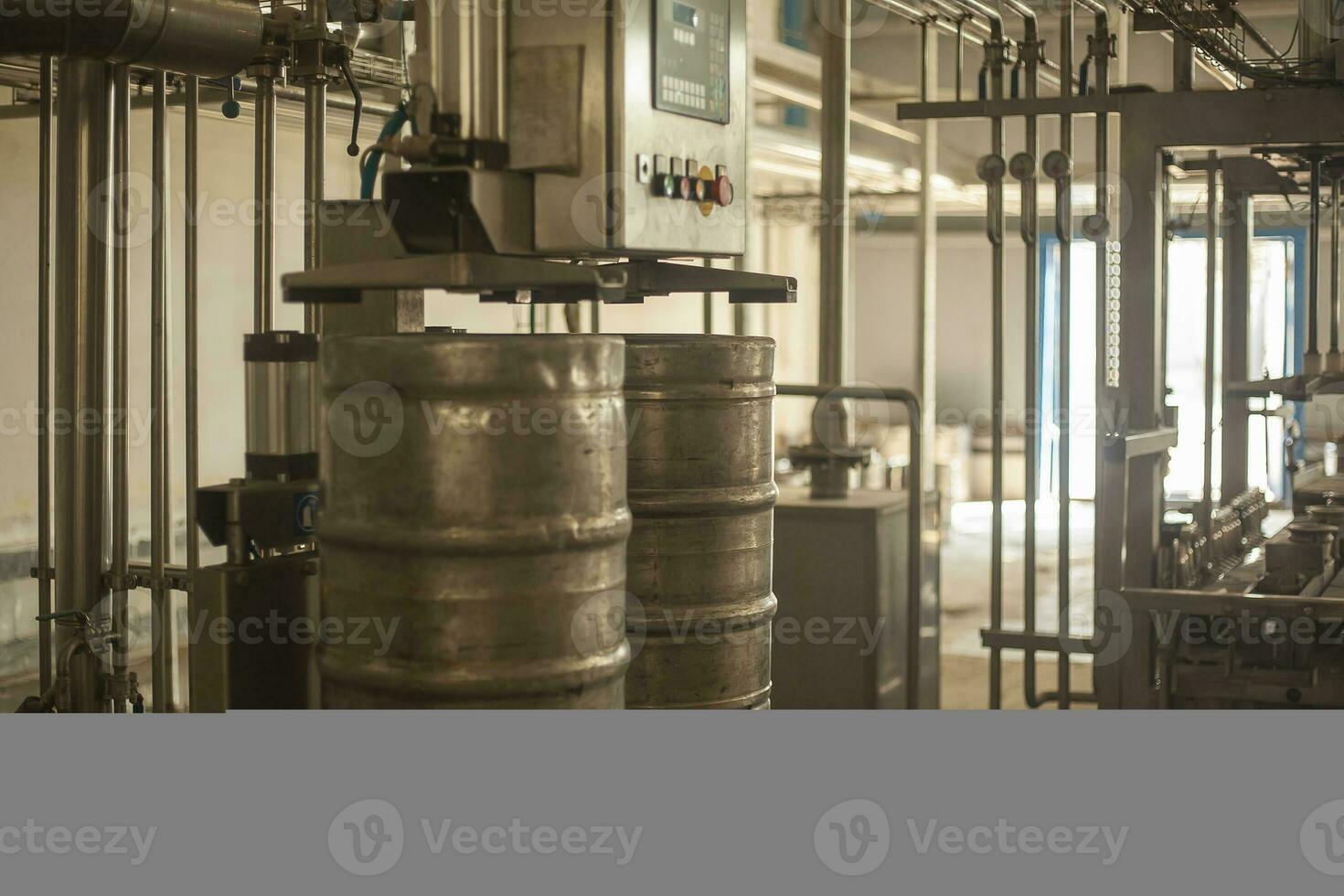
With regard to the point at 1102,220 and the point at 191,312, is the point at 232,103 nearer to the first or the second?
the point at 191,312

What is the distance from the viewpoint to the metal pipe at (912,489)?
3.33 meters

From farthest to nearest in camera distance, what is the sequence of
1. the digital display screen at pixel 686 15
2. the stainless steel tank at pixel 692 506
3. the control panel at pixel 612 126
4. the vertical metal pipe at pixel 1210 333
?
the vertical metal pipe at pixel 1210 333
the stainless steel tank at pixel 692 506
the digital display screen at pixel 686 15
the control panel at pixel 612 126

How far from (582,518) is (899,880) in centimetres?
53

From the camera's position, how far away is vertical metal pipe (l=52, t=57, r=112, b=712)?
2412 mm

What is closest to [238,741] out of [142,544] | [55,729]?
[55,729]

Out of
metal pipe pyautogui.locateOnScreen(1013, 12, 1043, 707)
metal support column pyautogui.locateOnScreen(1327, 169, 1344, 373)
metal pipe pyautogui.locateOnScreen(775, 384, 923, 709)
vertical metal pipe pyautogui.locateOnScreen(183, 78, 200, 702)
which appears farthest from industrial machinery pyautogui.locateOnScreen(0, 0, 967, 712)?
metal support column pyautogui.locateOnScreen(1327, 169, 1344, 373)

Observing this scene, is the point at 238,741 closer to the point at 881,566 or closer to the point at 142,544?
the point at 881,566

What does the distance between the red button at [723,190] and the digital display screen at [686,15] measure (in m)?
0.18

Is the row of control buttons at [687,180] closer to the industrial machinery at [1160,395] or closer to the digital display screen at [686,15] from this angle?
the digital display screen at [686,15]

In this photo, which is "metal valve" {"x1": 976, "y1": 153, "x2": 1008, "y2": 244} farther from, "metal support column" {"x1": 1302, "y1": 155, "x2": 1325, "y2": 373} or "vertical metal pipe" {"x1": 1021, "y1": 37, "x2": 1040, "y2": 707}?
"metal support column" {"x1": 1302, "y1": 155, "x2": 1325, "y2": 373}

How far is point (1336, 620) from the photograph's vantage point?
2.86 m

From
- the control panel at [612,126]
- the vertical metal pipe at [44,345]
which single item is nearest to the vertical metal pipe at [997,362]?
the control panel at [612,126]

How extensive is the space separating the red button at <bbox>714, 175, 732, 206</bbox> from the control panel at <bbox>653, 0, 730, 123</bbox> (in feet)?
0.23


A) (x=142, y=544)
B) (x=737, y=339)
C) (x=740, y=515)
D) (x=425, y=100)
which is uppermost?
(x=425, y=100)
